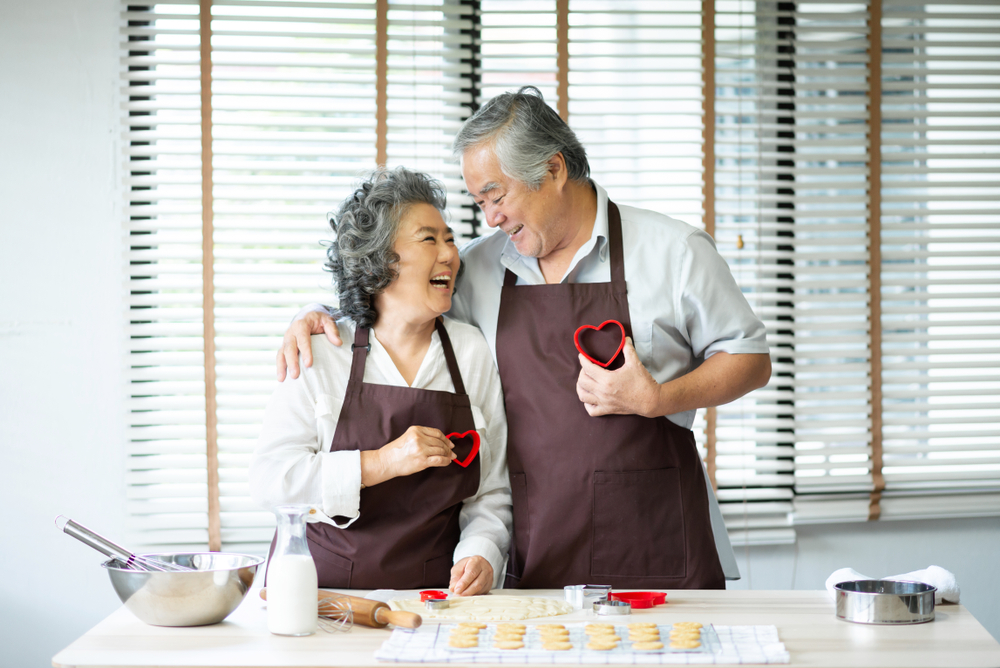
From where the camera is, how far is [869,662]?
4.51 ft

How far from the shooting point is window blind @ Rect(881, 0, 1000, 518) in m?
3.30

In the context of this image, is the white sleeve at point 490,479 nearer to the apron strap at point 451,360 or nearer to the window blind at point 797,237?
the apron strap at point 451,360

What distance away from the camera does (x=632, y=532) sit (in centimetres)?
207

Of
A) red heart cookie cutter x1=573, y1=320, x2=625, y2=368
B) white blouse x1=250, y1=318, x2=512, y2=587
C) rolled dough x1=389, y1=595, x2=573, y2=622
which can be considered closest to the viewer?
rolled dough x1=389, y1=595, x2=573, y2=622

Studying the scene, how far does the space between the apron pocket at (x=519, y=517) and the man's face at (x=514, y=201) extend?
626 mm

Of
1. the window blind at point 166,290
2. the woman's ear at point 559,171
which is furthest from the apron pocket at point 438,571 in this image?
the window blind at point 166,290

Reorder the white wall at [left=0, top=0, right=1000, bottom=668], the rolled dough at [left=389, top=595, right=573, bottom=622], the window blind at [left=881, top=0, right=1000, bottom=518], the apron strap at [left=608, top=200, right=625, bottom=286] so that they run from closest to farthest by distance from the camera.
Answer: the rolled dough at [left=389, top=595, right=573, bottom=622] → the apron strap at [left=608, top=200, right=625, bottom=286] → the white wall at [left=0, top=0, right=1000, bottom=668] → the window blind at [left=881, top=0, right=1000, bottom=518]

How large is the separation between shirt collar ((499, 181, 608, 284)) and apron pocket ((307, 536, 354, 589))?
0.91m

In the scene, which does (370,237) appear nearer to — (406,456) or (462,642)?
(406,456)

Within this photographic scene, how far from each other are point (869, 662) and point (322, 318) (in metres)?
1.50

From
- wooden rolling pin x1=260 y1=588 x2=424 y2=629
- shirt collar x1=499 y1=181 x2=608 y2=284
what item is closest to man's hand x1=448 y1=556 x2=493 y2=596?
wooden rolling pin x1=260 y1=588 x2=424 y2=629

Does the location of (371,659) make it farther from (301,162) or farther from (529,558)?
(301,162)

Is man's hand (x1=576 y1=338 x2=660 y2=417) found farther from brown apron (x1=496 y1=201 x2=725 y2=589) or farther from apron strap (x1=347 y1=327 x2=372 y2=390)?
apron strap (x1=347 y1=327 x2=372 y2=390)

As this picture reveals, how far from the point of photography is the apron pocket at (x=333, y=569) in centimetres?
193
